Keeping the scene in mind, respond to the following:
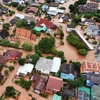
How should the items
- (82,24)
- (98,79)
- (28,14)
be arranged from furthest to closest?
1. (28,14)
2. (82,24)
3. (98,79)

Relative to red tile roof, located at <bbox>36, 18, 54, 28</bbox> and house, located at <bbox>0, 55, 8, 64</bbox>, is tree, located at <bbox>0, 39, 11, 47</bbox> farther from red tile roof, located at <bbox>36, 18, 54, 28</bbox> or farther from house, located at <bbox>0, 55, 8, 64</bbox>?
red tile roof, located at <bbox>36, 18, 54, 28</bbox>

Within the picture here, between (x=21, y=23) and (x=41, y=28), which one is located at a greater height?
(x=21, y=23)

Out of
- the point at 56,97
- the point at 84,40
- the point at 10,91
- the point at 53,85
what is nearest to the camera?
the point at 56,97

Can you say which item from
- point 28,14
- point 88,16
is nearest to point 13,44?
point 28,14

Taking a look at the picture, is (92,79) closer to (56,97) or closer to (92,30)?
(56,97)

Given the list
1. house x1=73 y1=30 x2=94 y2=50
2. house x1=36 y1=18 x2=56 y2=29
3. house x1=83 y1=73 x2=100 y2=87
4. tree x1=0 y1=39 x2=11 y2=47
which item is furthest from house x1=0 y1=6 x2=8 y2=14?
house x1=83 y1=73 x2=100 y2=87

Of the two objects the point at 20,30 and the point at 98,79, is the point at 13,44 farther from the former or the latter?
the point at 98,79

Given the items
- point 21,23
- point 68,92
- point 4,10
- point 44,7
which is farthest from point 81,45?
point 4,10
